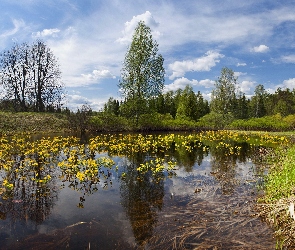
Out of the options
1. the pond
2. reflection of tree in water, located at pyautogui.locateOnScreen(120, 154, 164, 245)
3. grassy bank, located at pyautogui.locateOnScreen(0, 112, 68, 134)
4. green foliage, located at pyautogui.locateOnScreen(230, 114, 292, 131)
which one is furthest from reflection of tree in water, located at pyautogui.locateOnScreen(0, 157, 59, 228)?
green foliage, located at pyautogui.locateOnScreen(230, 114, 292, 131)

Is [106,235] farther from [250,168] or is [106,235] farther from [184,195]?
[250,168]

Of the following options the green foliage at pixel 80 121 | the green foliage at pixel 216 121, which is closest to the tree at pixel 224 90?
the green foliage at pixel 216 121

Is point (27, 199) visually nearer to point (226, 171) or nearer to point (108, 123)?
point (226, 171)

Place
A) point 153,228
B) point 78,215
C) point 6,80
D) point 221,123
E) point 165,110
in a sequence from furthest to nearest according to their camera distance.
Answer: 1. point 165,110
2. point 221,123
3. point 6,80
4. point 78,215
5. point 153,228

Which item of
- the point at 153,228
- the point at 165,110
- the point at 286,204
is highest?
the point at 165,110

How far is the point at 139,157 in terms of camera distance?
13227mm

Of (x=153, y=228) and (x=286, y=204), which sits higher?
(x=286, y=204)

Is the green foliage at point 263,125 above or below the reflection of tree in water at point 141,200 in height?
above

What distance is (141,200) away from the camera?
21.6ft

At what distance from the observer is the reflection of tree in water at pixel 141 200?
4.94m

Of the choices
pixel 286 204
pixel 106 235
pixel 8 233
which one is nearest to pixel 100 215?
pixel 106 235

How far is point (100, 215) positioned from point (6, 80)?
132 ft

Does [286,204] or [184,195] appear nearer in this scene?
[286,204]

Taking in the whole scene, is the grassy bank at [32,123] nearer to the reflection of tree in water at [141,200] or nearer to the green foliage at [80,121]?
the green foliage at [80,121]
